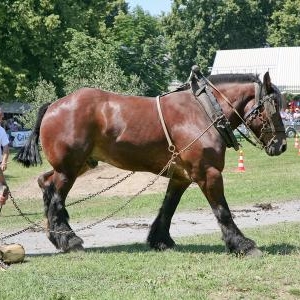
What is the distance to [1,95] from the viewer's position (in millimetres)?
43531

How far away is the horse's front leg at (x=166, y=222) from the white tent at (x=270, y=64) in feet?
146

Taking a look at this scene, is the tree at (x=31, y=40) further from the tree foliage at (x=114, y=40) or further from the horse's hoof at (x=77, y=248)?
the horse's hoof at (x=77, y=248)

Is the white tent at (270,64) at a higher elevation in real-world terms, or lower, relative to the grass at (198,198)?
lower

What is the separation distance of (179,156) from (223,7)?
67181mm

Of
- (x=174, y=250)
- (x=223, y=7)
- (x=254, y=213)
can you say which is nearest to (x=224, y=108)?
(x=174, y=250)

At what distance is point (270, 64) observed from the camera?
57.4m

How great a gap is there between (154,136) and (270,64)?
4985 cm

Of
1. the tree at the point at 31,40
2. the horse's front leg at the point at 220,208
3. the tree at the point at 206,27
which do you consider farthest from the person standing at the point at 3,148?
the tree at the point at 206,27

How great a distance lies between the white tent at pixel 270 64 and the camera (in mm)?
53844

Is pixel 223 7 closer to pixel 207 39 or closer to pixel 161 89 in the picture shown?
pixel 207 39

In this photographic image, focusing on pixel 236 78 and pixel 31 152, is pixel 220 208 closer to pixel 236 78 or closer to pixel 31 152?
pixel 236 78

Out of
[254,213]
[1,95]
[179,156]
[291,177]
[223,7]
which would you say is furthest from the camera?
[223,7]

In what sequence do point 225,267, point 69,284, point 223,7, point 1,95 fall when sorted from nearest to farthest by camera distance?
point 69,284 < point 225,267 < point 1,95 < point 223,7

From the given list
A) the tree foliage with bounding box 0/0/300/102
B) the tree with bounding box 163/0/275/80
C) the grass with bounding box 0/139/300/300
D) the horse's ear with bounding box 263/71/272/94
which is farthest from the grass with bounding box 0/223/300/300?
the tree with bounding box 163/0/275/80
